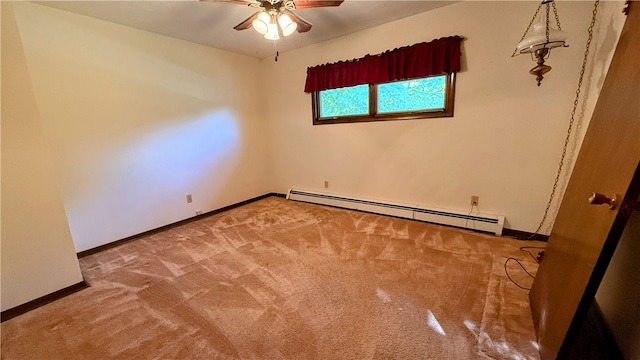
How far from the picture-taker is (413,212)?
2992 millimetres

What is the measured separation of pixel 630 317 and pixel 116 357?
261cm

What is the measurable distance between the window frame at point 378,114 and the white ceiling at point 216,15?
2.47 ft

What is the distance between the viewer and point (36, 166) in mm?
1709

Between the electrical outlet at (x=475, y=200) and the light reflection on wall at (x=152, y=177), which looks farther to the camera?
the electrical outlet at (x=475, y=200)

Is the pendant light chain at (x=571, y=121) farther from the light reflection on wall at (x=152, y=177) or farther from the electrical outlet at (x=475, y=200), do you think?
the light reflection on wall at (x=152, y=177)

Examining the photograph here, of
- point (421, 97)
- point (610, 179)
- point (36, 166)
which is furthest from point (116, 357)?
point (421, 97)

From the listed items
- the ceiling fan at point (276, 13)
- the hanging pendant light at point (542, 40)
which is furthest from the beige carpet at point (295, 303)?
the ceiling fan at point (276, 13)

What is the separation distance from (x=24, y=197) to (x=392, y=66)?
11.3 ft

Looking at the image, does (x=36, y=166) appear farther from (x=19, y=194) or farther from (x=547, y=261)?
(x=547, y=261)

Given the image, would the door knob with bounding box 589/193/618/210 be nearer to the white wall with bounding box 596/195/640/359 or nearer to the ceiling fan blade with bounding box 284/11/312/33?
the white wall with bounding box 596/195/640/359

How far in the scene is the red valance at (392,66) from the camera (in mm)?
2512

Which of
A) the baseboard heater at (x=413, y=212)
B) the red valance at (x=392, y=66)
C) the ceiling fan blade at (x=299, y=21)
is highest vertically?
the ceiling fan blade at (x=299, y=21)

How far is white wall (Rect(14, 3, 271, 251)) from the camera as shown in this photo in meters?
2.24

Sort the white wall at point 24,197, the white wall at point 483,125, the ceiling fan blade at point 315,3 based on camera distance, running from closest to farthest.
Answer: the white wall at point 24,197, the ceiling fan blade at point 315,3, the white wall at point 483,125
